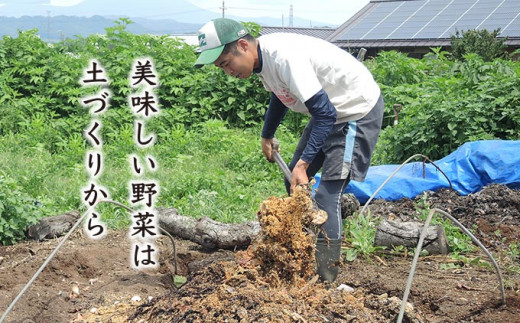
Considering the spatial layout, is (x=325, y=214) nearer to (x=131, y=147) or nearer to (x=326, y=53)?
(x=326, y=53)

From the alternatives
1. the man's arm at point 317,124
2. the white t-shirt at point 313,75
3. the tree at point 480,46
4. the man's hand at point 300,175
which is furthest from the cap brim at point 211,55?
the tree at point 480,46

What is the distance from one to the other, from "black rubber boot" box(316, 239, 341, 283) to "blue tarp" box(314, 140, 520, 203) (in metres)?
2.38

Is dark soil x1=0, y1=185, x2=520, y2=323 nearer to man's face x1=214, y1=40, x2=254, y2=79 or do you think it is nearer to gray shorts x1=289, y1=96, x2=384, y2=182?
gray shorts x1=289, y1=96, x2=384, y2=182

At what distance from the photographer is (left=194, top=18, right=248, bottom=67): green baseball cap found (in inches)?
129

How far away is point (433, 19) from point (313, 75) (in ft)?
51.1

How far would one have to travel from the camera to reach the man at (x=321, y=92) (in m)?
3.30

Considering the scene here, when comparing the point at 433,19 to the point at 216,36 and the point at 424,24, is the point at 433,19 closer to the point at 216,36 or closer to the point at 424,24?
the point at 424,24

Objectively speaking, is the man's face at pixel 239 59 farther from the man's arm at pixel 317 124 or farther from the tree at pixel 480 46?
the tree at pixel 480 46

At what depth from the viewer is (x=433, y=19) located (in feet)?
58.5

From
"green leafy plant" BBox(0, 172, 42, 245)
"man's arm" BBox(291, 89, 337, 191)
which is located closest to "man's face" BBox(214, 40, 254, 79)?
"man's arm" BBox(291, 89, 337, 191)

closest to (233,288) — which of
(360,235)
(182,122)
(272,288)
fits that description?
(272,288)

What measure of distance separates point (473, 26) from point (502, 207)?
11961 millimetres

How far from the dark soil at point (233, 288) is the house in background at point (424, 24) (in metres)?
11.9

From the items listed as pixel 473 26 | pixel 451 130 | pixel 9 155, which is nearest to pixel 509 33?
pixel 473 26
